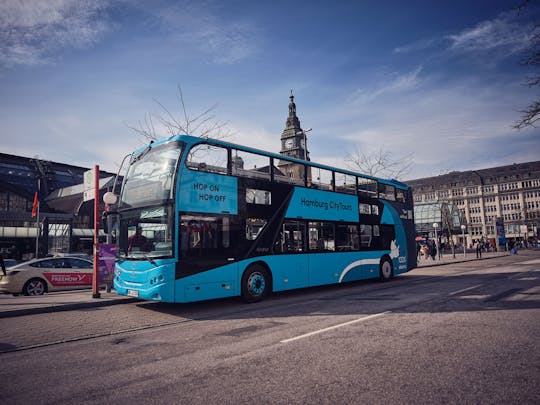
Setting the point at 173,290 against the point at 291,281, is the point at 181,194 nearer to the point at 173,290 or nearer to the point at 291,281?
the point at 173,290

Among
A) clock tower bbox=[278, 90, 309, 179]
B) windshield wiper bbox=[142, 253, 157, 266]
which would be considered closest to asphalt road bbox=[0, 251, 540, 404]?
windshield wiper bbox=[142, 253, 157, 266]

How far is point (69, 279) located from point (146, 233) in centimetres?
691

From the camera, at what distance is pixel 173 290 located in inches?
305

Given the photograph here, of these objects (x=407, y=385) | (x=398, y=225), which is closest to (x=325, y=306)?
(x=407, y=385)

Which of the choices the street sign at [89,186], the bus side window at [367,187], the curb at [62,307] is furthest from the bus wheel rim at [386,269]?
the street sign at [89,186]

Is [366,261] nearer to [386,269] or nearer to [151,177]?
[386,269]

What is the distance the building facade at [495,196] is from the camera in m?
92.1

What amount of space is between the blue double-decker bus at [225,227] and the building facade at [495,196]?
89.9 metres

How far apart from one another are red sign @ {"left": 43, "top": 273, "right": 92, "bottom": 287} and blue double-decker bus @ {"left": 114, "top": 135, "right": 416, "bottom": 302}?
538cm

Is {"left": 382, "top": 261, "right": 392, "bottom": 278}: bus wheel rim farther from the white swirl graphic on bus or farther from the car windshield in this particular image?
the car windshield

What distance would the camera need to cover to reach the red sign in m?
12.7

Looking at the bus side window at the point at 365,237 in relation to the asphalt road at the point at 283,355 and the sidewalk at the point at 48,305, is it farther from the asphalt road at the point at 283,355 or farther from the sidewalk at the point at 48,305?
the sidewalk at the point at 48,305

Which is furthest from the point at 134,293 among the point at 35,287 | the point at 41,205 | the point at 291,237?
the point at 41,205

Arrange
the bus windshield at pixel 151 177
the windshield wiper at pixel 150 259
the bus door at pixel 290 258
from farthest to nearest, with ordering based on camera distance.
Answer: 1. the bus door at pixel 290 258
2. the bus windshield at pixel 151 177
3. the windshield wiper at pixel 150 259
